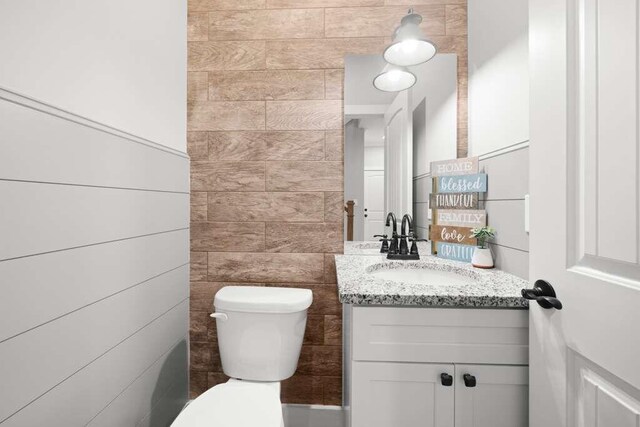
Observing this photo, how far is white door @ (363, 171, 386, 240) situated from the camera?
161cm

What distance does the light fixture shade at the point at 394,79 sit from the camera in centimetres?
153

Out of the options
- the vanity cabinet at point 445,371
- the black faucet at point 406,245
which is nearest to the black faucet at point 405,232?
the black faucet at point 406,245

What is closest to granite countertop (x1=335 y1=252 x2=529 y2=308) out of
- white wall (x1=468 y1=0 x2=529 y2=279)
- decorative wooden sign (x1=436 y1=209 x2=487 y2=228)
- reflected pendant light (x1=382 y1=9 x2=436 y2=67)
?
white wall (x1=468 y1=0 x2=529 y2=279)

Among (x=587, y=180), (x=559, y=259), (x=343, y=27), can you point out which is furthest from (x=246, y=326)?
(x=343, y=27)

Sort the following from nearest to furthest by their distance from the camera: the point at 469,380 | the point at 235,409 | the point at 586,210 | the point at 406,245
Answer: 1. the point at 586,210
2. the point at 469,380
3. the point at 235,409
4. the point at 406,245

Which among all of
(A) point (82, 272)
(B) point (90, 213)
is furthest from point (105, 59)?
(A) point (82, 272)

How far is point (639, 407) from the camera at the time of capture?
554 millimetres

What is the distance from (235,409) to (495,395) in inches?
31.4

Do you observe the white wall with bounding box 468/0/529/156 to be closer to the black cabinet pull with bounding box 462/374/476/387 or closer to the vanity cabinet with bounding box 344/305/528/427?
the vanity cabinet with bounding box 344/305/528/427

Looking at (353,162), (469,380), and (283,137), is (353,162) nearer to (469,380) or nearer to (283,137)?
(283,137)

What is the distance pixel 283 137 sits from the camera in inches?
62.4

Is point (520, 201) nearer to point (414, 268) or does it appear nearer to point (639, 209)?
point (414, 268)

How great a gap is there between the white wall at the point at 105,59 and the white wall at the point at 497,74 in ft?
4.71

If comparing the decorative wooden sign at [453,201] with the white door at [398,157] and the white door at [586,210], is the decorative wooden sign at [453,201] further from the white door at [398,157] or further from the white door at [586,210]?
the white door at [586,210]
